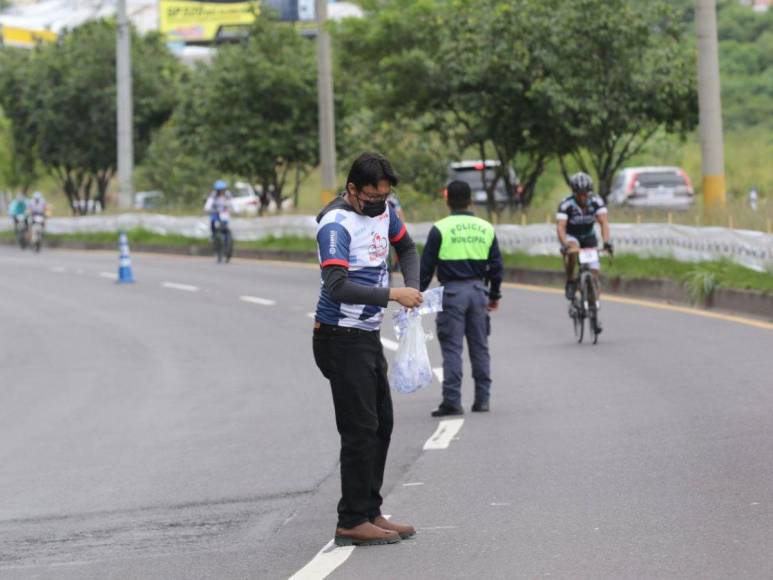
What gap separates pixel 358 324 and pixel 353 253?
33cm

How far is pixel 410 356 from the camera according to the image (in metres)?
8.16

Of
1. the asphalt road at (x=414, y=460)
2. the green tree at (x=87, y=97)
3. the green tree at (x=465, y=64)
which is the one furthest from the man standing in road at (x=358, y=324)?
the green tree at (x=87, y=97)

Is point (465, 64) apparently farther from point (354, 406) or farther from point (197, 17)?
point (197, 17)

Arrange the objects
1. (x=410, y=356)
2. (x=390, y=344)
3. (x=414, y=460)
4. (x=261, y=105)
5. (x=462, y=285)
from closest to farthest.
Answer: (x=410, y=356)
(x=414, y=460)
(x=462, y=285)
(x=390, y=344)
(x=261, y=105)

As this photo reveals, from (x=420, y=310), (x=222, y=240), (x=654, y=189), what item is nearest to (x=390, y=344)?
(x=420, y=310)

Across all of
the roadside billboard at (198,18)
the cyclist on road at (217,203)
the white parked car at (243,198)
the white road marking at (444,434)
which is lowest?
the white road marking at (444,434)

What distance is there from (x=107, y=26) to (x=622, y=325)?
39726mm

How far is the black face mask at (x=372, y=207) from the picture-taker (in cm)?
738

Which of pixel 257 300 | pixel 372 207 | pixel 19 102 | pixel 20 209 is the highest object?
pixel 19 102

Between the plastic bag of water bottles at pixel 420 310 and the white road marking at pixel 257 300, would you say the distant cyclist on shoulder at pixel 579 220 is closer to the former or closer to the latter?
the plastic bag of water bottles at pixel 420 310

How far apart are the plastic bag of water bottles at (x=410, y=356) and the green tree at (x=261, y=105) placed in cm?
3349

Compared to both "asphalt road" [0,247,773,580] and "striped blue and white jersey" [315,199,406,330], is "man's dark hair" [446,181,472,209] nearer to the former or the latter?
"asphalt road" [0,247,773,580]

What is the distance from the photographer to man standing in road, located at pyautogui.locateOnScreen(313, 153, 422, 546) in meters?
7.32

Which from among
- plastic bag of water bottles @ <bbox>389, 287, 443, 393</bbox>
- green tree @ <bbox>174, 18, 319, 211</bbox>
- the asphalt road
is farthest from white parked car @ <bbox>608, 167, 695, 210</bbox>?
plastic bag of water bottles @ <bbox>389, 287, 443, 393</bbox>
